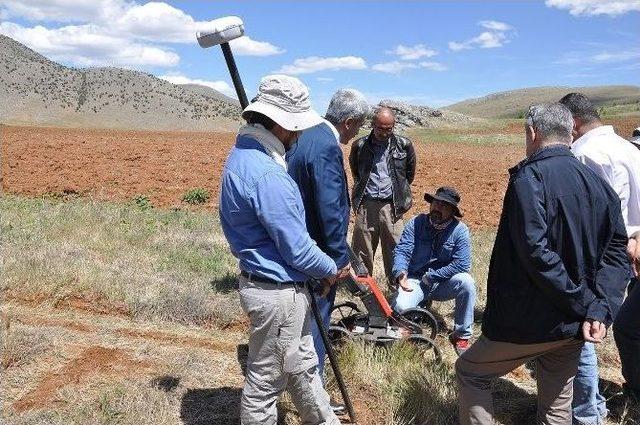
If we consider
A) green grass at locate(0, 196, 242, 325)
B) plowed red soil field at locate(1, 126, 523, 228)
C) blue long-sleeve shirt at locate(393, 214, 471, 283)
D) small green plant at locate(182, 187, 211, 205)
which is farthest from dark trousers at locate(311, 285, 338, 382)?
small green plant at locate(182, 187, 211, 205)

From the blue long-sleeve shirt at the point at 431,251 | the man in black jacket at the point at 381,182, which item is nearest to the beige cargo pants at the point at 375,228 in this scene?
the man in black jacket at the point at 381,182

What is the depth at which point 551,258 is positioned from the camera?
2795mm

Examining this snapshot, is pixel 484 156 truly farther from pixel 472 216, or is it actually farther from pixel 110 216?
pixel 110 216

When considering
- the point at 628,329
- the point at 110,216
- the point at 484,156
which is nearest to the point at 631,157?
the point at 628,329

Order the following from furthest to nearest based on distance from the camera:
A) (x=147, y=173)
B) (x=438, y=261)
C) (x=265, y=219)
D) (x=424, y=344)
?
(x=147, y=173), (x=438, y=261), (x=424, y=344), (x=265, y=219)

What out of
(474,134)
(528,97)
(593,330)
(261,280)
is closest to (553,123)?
(593,330)

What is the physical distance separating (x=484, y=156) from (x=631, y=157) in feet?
70.7

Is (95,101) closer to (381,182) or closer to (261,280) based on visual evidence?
(381,182)

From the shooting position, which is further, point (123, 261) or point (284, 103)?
point (123, 261)

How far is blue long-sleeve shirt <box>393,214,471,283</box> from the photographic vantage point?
5062 millimetres

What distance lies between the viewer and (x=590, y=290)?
2.96 meters

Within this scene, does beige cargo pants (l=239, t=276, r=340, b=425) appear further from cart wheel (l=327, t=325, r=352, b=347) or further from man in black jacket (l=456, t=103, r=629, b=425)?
cart wheel (l=327, t=325, r=352, b=347)

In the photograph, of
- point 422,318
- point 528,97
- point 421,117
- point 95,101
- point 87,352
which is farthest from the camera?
point 528,97

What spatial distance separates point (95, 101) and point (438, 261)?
5799 cm
